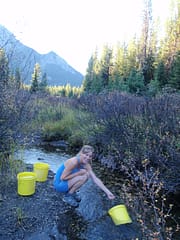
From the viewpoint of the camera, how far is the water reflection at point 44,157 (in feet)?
23.0

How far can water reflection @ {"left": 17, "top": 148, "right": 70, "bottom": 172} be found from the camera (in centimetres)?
700

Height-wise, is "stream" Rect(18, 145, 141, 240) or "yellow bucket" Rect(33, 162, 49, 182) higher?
"yellow bucket" Rect(33, 162, 49, 182)

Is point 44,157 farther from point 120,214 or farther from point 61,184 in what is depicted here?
point 120,214

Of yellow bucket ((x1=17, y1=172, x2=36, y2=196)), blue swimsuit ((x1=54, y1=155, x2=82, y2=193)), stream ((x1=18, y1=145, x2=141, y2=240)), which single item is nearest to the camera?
stream ((x1=18, y1=145, x2=141, y2=240))

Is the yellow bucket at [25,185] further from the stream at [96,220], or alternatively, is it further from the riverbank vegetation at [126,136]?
the stream at [96,220]

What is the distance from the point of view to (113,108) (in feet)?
23.6

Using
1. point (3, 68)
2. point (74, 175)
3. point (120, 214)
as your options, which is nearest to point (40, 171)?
A: point (74, 175)

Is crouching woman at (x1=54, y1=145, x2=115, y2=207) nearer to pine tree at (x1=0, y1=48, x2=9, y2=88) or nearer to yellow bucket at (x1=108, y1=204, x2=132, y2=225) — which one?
yellow bucket at (x1=108, y1=204, x2=132, y2=225)

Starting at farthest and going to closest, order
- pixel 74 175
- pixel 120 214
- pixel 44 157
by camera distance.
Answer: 1. pixel 44 157
2. pixel 74 175
3. pixel 120 214

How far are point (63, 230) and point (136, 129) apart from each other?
3.19m

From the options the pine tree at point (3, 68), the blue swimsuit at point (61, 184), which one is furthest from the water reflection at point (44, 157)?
the pine tree at point (3, 68)

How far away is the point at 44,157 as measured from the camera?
24.8 feet

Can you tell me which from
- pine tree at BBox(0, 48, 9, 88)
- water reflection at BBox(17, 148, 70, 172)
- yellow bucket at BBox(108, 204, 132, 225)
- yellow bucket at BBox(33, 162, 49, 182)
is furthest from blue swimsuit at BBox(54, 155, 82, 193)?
water reflection at BBox(17, 148, 70, 172)

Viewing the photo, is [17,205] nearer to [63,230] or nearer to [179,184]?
[63,230]
